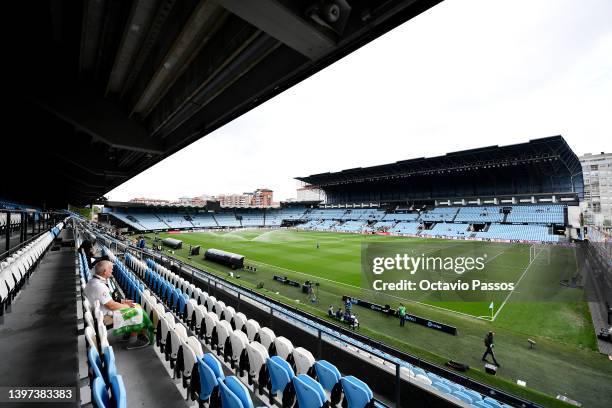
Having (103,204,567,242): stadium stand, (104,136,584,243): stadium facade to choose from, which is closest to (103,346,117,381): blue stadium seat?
(104,136,584,243): stadium facade

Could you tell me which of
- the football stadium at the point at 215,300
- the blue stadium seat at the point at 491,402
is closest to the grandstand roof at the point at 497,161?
the football stadium at the point at 215,300

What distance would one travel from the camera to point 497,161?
46.8 m

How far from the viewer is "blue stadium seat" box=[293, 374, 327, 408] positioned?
9.96ft

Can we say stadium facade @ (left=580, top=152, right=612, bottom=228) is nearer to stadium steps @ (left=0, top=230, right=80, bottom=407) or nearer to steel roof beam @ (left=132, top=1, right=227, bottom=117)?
steel roof beam @ (left=132, top=1, right=227, bottom=117)

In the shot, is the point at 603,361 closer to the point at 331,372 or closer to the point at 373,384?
the point at 373,384

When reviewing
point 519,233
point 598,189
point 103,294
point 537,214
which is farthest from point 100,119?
point 598,189

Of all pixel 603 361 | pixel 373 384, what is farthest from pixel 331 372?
pixel 603 361

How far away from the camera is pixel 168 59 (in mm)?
4039

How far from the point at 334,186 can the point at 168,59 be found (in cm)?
7054

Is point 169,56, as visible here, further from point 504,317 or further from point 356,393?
point 504,317

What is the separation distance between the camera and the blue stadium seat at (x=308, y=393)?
3.04 metres

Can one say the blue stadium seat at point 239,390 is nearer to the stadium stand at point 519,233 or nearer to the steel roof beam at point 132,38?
the steel roof beam at point 132,38

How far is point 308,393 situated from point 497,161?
2134 inches

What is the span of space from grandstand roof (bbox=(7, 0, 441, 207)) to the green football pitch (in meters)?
9.92
